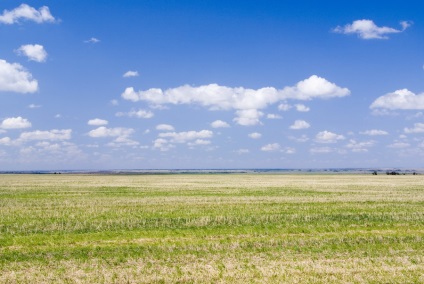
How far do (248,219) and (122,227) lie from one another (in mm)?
7717

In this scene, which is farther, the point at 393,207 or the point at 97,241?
the point at 393,207

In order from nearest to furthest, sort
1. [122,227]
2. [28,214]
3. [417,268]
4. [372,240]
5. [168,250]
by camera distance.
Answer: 1. [417,268]
2. [168,250]
3. [372,240]
4. [122,227]
5. [28,214]

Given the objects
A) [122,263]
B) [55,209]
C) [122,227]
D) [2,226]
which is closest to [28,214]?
[55,209]

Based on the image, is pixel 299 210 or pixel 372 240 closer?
pixel 372 240

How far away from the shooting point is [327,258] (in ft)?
51.8

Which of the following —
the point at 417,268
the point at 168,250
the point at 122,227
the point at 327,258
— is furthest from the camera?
the point at 122,227

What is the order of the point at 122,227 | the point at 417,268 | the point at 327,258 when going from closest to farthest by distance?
the point at 417,268 < the point at 327,258 < the point at 122,227

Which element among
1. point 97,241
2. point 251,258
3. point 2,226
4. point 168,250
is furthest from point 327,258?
point 2,226

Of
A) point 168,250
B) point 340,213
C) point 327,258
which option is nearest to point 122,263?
point 168,250

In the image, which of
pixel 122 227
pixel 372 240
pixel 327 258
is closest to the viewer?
pixel 327 258

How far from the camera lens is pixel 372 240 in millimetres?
19406

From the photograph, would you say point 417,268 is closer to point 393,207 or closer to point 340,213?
point 340,213

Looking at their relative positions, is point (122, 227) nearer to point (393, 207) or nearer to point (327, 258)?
point (327, 258)

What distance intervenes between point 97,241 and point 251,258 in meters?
7.64
